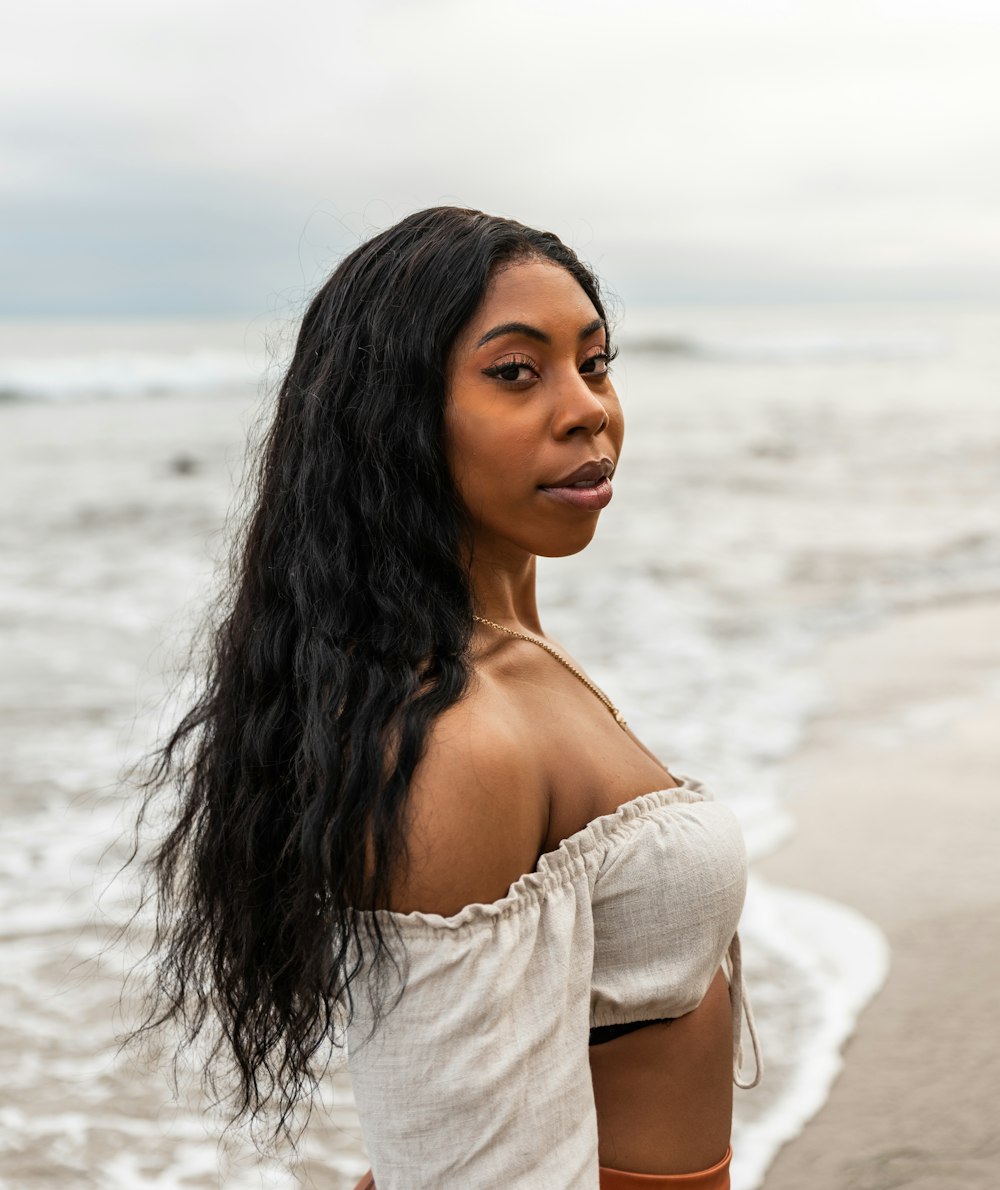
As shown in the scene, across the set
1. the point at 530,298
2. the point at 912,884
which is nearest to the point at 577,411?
the point at 530,298

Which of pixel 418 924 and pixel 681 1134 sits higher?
pixel 418 924

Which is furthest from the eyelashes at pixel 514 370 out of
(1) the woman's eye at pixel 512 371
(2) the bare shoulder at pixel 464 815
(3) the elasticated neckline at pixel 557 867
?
(3) the elasticated neckline at pixel 557 867

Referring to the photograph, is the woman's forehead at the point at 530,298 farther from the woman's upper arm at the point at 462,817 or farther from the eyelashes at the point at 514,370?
the woman's upper arm at the point at 462,817

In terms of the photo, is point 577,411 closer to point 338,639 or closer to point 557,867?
point 338,639

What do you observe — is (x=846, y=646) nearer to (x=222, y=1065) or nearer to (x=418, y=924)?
(x=222, y=1065)

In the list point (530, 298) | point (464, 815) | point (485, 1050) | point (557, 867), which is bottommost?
point (485, 1050)

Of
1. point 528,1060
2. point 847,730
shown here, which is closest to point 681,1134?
point 528,1060

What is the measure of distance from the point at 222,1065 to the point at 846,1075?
1837 millimetres

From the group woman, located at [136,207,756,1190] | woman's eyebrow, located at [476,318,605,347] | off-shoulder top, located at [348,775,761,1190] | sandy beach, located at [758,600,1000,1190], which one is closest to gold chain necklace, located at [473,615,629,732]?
woman, located at [136,207,756,1190]

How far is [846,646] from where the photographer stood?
320 inches

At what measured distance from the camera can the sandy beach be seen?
3.12 metres

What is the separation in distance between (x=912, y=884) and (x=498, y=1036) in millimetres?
3395

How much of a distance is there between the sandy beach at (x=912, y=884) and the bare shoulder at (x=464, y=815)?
1962 mm

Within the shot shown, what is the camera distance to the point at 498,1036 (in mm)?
1515
